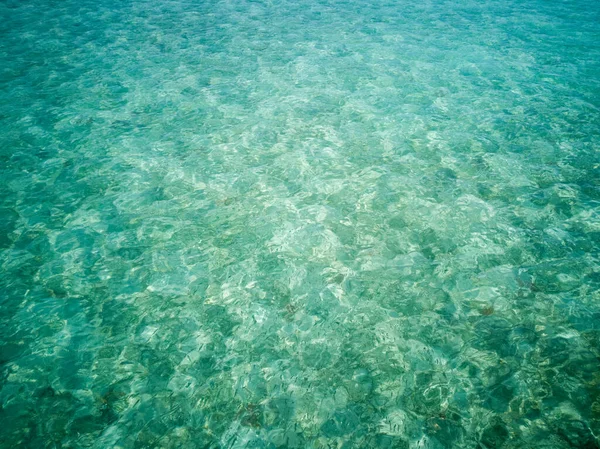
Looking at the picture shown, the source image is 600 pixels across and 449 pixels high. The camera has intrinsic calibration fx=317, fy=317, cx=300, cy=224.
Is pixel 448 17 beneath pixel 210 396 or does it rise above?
above

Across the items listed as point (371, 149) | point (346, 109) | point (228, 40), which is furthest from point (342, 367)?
point (228, 40)

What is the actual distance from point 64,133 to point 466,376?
587cm

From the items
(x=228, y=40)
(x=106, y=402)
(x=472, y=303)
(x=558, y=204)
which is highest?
(x=228, y=40)

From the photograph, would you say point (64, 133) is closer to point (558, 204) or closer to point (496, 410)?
point (496, 410)

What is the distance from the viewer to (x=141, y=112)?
17.4 ft

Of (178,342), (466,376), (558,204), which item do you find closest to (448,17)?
(558,204)

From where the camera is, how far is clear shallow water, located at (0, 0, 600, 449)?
2170mm

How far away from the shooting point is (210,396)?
7.36ft

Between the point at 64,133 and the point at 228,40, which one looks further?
the point at 228,40

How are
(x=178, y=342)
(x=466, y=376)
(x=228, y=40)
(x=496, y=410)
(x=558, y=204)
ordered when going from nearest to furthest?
(x=496, y=410), (x=466, y=376), (x=178, y=342), (x=558, y=204), (x=228, y=40)

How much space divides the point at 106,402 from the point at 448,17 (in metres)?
11.9

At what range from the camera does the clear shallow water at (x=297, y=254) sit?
2.17m

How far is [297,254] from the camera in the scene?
325 cm

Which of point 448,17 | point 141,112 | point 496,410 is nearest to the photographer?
point 496,410
